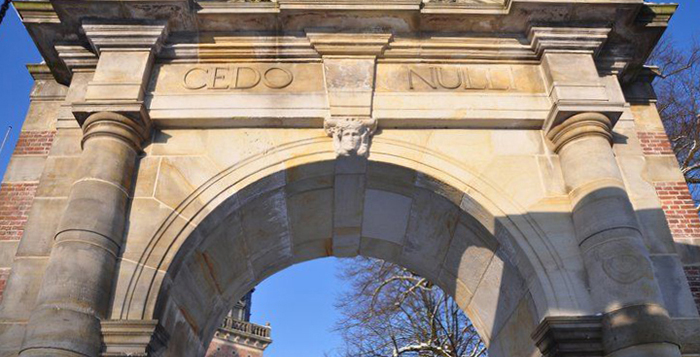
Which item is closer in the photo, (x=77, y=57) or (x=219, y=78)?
(x=219, y=78)

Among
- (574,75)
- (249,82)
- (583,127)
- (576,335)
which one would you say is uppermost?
(249,82)

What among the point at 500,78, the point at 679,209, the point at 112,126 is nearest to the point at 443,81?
the point at 500,78

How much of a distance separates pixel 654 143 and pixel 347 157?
140 inches

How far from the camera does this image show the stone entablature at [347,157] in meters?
5.80

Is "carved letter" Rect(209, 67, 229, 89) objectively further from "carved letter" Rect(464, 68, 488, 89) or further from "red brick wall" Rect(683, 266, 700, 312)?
"red brick wall" Rect(683, 266, 700, 312)

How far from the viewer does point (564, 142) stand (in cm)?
659

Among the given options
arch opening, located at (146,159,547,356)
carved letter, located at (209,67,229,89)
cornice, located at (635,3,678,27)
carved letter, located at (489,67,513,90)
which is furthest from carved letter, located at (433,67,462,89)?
carved letter, located at (209,67,229,89)

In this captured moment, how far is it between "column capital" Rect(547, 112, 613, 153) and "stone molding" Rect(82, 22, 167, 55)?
175 inches

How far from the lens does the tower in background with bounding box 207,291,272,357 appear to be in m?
43.6

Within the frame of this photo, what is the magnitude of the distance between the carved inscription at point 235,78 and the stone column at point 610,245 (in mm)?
3011

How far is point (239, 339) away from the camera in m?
45.2

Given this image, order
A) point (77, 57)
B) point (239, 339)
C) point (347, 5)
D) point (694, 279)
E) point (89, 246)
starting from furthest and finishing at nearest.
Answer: point (239, 339)
point (77, 57)
point (347, 5)
point (694, 279)
point (89, 246)

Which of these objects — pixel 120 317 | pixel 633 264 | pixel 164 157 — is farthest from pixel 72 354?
pixel 633 264

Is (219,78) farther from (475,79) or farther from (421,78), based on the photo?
(475,79)
